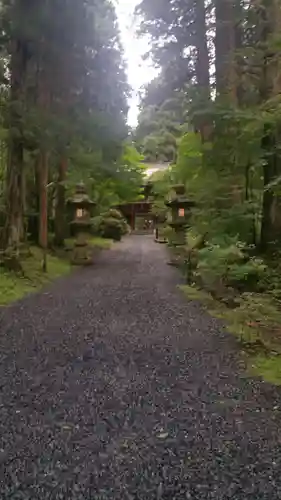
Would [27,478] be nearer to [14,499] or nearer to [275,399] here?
[14,499]

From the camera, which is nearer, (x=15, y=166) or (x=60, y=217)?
(x=15, y=166)

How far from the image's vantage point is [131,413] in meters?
3.37

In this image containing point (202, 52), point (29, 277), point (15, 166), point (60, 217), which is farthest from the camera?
point (60, 217)

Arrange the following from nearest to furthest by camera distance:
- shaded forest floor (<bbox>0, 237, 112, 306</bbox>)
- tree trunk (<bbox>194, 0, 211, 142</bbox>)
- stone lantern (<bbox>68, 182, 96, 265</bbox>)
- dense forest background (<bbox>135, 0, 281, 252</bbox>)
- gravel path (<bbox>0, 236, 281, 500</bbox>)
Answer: gravel path (<bbox>0, 236, 281, 500</bbox>)
dense forest background (<bbox>135, 0, 281, 252</bbox>)
shaded forest floor (<bbox>0, 237, 112, 306</bbox>)
tree trunk (<bbox>194, 0, 211, 142</bbox>)
stone lantern (<bbox>68, 182, 96, 265</bbox>)

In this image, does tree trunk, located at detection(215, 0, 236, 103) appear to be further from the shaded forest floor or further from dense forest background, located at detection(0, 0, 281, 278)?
the shaded forest floor

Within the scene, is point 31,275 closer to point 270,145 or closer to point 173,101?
point 270,145

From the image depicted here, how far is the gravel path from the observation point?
246cm

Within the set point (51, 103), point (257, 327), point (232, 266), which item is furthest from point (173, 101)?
point (257, 327)

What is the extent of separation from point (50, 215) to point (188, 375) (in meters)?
14.5

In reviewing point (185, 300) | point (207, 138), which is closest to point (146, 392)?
point (185, 300)

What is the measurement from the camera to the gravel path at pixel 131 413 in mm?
2455

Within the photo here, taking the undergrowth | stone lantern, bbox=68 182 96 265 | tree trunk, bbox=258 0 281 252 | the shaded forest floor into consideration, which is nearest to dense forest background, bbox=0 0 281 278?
tree trunk, bbox=258 0 281 252

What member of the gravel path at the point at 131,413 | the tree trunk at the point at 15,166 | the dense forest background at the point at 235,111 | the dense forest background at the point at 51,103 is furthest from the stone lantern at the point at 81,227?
the gravel path at the point at 131,413

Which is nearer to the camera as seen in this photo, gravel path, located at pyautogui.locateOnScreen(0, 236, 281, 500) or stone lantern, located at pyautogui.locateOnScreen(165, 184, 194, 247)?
gravel path, located at pyautogui.locateOnScreen(0, 236, 281, 500)
